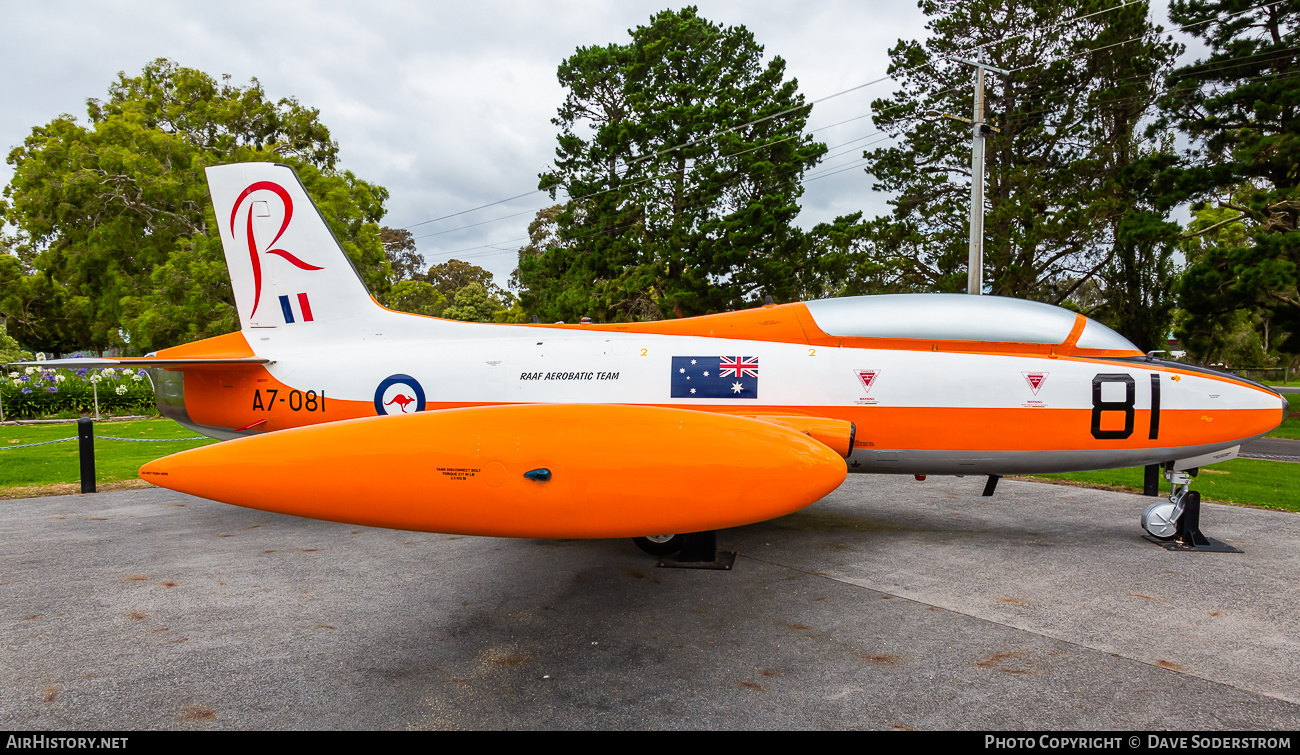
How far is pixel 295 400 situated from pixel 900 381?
17.7 feet

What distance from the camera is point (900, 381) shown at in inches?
196

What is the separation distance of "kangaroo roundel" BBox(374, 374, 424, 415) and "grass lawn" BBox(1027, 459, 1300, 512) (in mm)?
8220

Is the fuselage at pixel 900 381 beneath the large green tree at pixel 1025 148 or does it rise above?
beneath

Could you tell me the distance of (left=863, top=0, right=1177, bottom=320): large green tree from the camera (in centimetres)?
1814

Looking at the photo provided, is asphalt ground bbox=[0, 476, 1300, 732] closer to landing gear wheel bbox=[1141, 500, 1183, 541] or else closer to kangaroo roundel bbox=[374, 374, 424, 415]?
landing gear wheel bbox=[1141, 500, 1183, 541]

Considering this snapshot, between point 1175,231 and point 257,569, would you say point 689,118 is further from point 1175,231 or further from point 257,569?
point 257,569

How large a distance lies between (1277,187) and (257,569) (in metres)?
25.3

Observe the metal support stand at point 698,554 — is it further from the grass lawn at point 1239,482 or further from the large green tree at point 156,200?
the large green tree at point 156,200

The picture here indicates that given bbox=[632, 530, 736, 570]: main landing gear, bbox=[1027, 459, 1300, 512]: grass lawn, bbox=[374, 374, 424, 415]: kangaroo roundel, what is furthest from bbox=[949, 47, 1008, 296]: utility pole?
bbox=[374, 374, 424, 415]: kangaroo roundel

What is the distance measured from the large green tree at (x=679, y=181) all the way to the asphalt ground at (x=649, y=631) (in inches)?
699

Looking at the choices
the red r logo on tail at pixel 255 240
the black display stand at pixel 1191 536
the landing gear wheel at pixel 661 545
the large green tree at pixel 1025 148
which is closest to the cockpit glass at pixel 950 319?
the black display stand at pixel 1191 536

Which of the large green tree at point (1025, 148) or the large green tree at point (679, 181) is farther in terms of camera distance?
the large green tree at point (679, 181)

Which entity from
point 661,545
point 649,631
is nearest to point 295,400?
point 661,545

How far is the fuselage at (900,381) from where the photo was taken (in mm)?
4934
